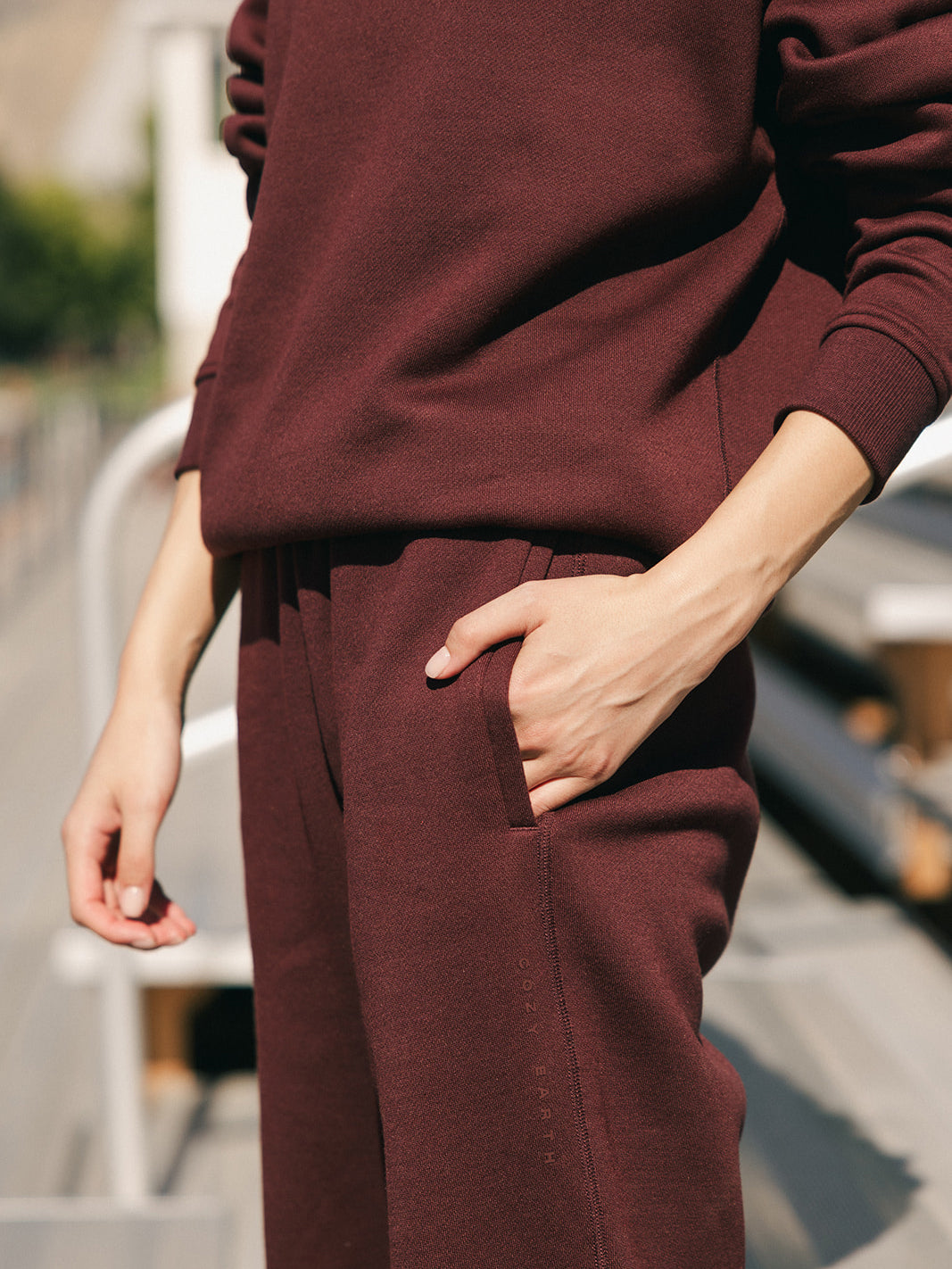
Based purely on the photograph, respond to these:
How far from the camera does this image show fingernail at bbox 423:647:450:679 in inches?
25.1

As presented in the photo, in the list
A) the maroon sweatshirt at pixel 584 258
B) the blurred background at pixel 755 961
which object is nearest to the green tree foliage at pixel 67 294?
the blurred background at pixel 755 961

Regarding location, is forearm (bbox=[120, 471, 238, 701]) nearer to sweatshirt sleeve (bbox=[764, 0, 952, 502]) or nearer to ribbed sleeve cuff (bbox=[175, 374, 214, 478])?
ribbed sleeve cuff (bbox=[175, 374, 214, 478])

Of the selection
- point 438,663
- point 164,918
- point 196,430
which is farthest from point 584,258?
point 164,918

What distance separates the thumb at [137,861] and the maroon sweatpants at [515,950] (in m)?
0.25

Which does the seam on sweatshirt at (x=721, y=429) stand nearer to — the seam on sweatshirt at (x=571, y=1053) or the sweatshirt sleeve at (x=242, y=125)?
the seam on sweatshirt at (x=571, y=1053)

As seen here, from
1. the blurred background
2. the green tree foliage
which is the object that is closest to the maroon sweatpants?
the blurred background

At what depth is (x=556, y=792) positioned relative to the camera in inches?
24.6

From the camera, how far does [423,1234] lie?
Result: 0.64 meters

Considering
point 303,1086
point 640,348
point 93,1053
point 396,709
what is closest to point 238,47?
point 640,348

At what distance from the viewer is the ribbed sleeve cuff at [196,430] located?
886mm

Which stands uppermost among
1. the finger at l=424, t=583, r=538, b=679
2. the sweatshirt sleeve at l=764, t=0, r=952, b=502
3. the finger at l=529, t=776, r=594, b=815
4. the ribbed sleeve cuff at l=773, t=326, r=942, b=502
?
the sweatshirt sleeve at l=764, t=0, r=952, b=502

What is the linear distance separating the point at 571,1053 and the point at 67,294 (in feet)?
98.0

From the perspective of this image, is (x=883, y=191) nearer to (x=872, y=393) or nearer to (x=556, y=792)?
(x=872, y=393)

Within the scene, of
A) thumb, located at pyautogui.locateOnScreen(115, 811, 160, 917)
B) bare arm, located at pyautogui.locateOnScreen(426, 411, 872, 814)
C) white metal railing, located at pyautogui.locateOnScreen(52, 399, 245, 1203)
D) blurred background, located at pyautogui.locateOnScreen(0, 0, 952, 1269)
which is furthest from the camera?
white metal railing, located at pyautogui.locateOnScreen(52, 399, 245, 1203)
